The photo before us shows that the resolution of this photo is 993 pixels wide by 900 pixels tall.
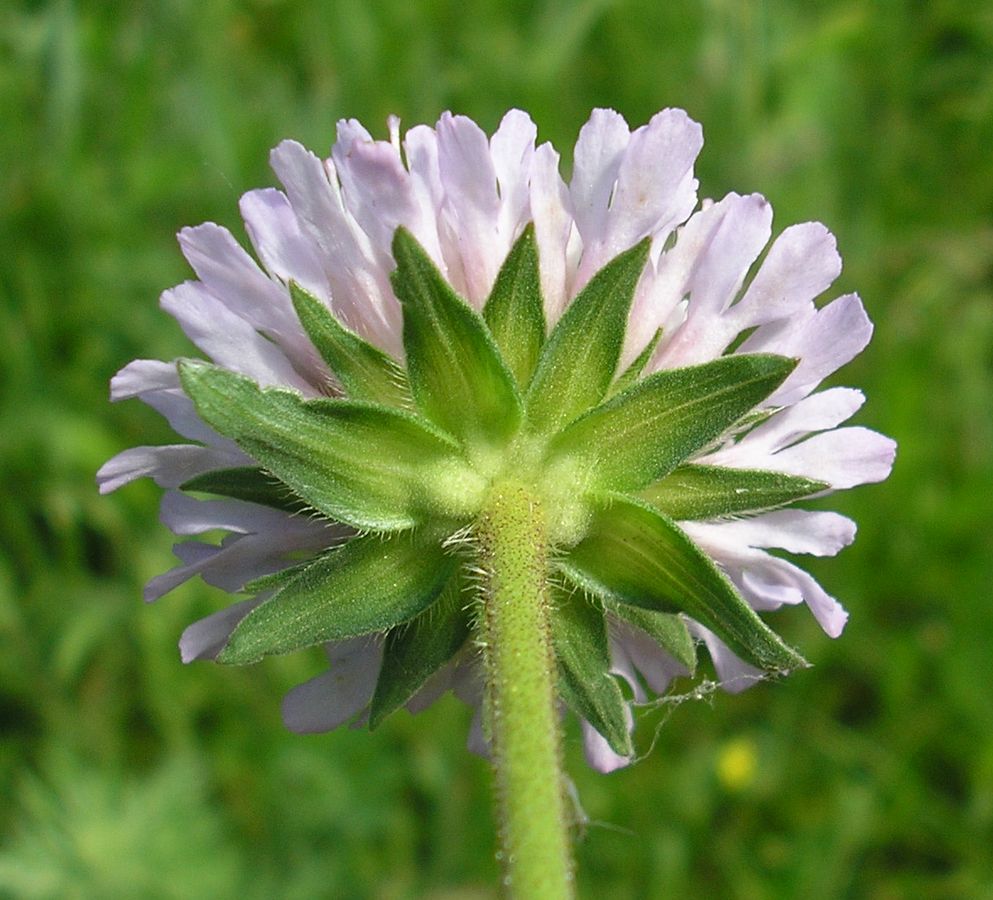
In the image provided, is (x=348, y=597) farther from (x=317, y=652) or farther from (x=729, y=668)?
(x=317, y=652)

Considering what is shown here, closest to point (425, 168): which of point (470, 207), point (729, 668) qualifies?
point (470, 207)

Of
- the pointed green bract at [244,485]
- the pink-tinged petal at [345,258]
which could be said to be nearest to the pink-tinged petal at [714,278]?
the pink-tinged petal at [345,258]

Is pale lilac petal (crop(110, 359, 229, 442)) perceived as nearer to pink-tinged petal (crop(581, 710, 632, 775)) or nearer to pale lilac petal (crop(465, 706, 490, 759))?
pale lilac petal (crop(465, 706, 490, 759))

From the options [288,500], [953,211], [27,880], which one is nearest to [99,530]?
[27,880]

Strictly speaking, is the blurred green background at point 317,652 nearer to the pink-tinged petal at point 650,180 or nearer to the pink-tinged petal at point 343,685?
the pink-tinged petal at point 343,685

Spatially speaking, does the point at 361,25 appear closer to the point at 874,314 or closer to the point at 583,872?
the point at 874,314

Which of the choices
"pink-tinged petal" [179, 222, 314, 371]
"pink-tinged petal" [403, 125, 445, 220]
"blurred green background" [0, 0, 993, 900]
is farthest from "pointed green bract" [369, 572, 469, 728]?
"blurred green background" [0, 0, 993, 900]
